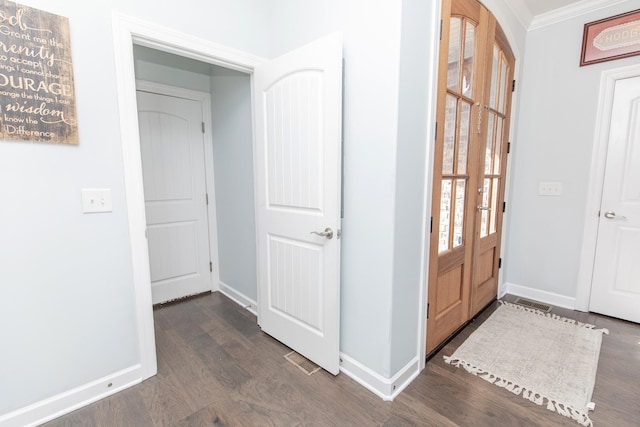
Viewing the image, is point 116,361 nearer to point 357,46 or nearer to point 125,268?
point 125,268

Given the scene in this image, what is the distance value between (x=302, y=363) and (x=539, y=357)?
1.60 m

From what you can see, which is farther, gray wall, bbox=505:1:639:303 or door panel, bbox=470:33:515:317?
gray wall, bbox=505:1:639:303

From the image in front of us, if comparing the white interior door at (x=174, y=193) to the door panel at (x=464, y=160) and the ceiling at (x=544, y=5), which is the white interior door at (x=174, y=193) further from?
the ceiling at (x=544, y=5)

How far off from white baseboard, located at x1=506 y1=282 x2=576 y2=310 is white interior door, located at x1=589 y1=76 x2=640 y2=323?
212 mm

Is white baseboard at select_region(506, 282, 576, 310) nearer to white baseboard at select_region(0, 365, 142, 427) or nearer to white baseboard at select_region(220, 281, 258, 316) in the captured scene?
white baseboard at select_region(220, 281, 258, 316)

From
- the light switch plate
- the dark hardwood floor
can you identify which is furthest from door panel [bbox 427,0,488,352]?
the light switch plate

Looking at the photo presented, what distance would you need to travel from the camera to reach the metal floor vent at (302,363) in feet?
5.99

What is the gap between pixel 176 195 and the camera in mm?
2764

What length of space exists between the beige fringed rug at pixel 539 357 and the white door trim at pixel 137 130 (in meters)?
1.93

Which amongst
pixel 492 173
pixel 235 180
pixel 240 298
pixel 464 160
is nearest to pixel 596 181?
pixel 492 173

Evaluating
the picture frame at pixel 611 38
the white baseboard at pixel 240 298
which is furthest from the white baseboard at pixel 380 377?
the picture frame at pixel 611 38

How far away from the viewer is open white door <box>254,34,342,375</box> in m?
1.61

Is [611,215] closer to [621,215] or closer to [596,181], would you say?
[621,215]

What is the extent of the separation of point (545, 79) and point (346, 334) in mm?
2868
